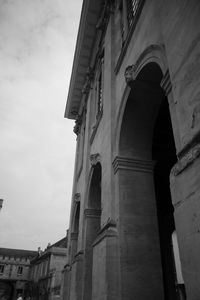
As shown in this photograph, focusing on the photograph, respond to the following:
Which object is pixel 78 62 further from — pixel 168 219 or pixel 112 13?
pixel 168 219

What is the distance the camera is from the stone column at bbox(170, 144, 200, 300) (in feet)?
8.06

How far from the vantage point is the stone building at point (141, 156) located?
282cm

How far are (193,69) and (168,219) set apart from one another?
8726 millimetres

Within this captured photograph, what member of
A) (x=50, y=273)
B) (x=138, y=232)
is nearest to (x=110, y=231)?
(x=138, y=232)

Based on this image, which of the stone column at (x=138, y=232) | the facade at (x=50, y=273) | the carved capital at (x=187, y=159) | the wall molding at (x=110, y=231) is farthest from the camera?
the facade at (x=50, y=273)

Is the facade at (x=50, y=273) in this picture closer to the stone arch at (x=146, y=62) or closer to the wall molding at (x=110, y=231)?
the wall molding at (x=110, y=231)

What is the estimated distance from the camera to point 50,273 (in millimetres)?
35375

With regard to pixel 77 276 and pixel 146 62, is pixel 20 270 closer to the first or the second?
pixel 77 276

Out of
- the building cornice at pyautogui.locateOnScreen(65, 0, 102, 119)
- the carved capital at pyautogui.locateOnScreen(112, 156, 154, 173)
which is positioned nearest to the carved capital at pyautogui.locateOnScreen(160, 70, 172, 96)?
the carved capital at pyautogui.locateOnScreen(112, 156, 154, 173)

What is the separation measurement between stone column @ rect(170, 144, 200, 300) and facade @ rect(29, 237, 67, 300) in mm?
32182

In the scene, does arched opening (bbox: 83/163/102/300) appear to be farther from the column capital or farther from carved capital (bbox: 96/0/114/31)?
carved capital (bbox: 96/0/114/31)

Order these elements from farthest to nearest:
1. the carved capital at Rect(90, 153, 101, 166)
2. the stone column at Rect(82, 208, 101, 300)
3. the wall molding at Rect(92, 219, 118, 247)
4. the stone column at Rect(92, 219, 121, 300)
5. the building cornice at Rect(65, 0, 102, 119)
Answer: the building cornice at Rect(65, 0, 102, 119)
the carved capital at Rect(90, 153, 101, 166)
the stone column at Rect(82, 208, 101, 300)
the wall molding at Rect(92, 219, 118, 247)
the stone column at Rect(92, 219, 121, 300)

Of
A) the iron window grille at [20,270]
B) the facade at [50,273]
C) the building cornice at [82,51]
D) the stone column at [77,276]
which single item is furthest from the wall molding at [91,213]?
the iron window grille at [20,270]

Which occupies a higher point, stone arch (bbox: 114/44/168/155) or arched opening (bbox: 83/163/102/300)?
stone arch (bbox: 114/44/168/155)
